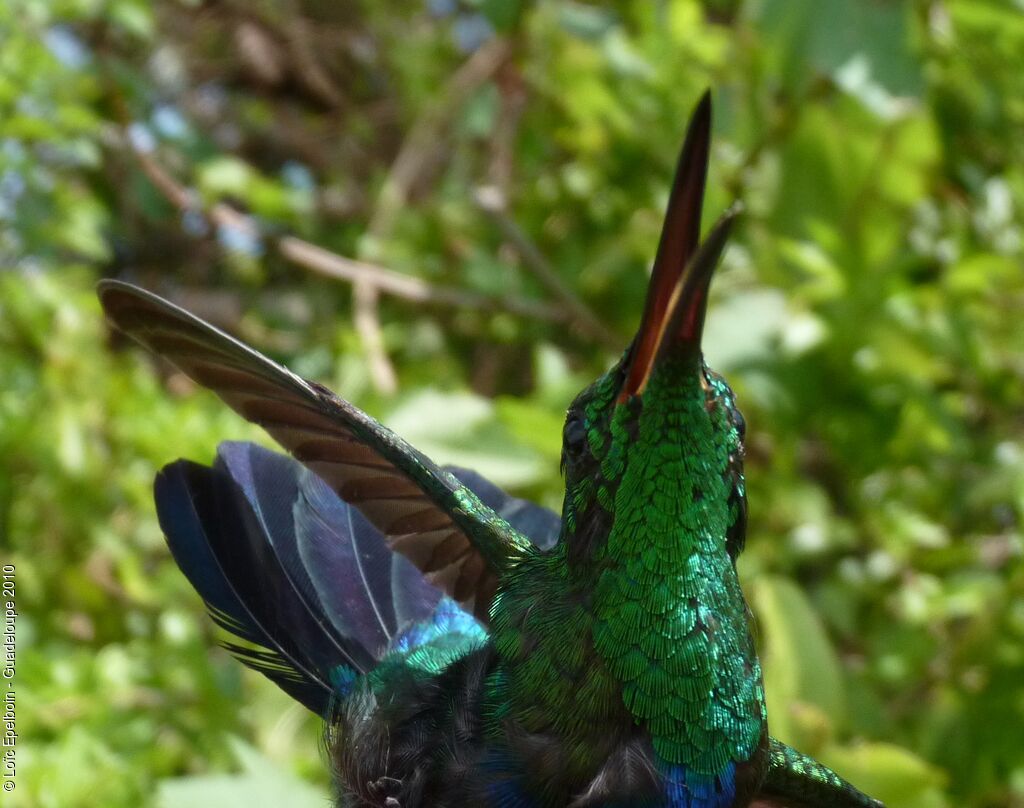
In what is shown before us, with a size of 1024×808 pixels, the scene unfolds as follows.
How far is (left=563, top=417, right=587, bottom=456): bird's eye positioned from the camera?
1.17 m

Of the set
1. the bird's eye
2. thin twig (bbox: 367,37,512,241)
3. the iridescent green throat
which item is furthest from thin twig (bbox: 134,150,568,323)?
the iridescent green throat

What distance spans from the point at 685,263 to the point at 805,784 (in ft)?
2.22

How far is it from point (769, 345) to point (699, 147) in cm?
153

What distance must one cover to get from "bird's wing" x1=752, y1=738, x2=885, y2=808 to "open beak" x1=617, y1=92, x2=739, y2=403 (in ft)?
1.68

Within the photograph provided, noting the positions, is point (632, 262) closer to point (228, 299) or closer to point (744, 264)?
point (744, 264)

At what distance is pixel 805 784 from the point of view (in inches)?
51.7

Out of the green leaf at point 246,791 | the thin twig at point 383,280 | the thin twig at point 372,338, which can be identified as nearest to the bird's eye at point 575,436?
the green leaf at point 246,791

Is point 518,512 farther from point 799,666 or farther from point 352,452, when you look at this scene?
point 799,666

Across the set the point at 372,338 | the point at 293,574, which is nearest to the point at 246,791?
the point at 293,574

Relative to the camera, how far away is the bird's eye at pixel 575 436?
1.17m

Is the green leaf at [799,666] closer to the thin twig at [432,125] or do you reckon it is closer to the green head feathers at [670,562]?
the green head feathers at [670,562]

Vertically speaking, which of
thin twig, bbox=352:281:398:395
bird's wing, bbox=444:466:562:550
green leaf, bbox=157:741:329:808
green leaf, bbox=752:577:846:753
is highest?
thin twig, bbox=352:281:398:395

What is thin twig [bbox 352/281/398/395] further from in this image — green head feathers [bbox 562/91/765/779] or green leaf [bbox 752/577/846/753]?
green head feathers [bbox 562/91/765/779]

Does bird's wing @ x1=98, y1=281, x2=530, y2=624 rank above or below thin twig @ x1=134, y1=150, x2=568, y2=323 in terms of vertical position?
below
